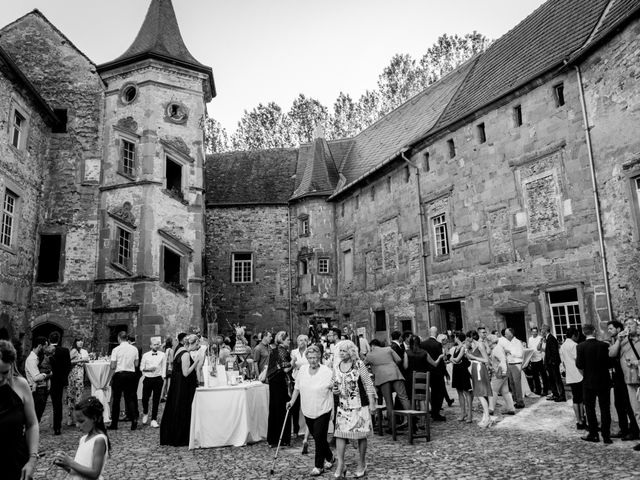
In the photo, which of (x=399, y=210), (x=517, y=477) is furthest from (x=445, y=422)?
(x=399, y=210)

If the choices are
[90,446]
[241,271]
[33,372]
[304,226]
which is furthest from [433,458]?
[241,271]

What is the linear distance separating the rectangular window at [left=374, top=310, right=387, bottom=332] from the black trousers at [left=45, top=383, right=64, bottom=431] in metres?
13.2

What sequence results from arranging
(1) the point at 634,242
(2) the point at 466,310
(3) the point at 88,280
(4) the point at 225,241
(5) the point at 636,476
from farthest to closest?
1. (4) the point at 225,241
2. (3) the point at 88,280
3. (2) the point at 466,310
4. (1) the point at 634,242
5. (5) the point at 636,476

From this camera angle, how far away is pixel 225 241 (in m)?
26.0

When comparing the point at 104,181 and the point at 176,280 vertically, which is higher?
the point at 104,181

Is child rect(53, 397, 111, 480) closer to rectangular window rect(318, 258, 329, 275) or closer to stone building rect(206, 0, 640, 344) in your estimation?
stone building rect(206, 0, 640, 344)

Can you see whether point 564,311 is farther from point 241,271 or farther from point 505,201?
point 241,271

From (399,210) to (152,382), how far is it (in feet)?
41.2

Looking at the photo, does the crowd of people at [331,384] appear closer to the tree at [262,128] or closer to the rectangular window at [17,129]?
the rectangular window at [17,129]

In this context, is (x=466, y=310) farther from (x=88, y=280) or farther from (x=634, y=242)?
(x=88, y=280)

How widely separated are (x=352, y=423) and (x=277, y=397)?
2.18 meters

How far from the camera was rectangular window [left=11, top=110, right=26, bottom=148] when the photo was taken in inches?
616

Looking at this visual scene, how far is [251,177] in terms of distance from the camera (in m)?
27.9

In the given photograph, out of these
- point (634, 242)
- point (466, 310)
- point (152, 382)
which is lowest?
point (152, 382)
